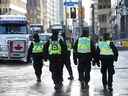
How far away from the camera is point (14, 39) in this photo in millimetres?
34000

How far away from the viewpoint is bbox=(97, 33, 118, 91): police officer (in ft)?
59.1

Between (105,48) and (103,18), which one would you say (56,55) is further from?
(103,18)

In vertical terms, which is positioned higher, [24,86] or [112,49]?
[112,49]

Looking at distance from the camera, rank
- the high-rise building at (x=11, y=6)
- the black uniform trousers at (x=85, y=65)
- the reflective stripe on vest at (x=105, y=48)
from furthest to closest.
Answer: the high-rise building at (x=11, y=6)
the black uniform trousers at (x=85, y=65)
the reflective stripe on vest at (x=105, y=48)

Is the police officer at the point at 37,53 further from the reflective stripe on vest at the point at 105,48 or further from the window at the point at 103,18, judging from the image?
the window at the point at 103,18

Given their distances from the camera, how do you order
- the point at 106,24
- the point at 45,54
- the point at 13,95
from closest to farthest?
1. the point at 13,95
2. the point at 45,54
3. the point at 106,24

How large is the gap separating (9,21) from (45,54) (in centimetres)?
1696

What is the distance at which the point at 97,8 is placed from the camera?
164 meters

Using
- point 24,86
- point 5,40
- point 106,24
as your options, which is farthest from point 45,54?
point 106,24

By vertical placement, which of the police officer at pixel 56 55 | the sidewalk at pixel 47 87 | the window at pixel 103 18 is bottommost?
the window at pixel 103 18

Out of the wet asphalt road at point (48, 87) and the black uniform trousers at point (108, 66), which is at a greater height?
the black uniform trousers at point (108, 66)

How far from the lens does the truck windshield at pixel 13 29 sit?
35594 mm

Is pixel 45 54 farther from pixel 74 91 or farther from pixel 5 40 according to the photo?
pixel 5 40

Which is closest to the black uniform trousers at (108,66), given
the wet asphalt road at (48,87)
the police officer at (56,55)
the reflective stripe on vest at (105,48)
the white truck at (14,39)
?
the reflective stripe on vest at (105,48)
